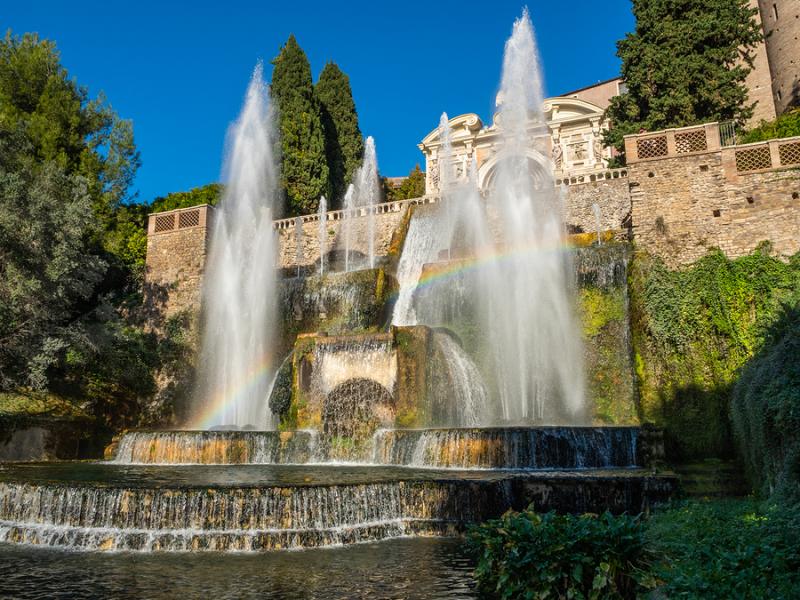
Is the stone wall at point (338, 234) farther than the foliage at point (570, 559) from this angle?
Yes

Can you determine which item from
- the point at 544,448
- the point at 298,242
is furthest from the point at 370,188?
the point at 544,448

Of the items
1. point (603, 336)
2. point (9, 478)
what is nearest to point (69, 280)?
point (9, 478)

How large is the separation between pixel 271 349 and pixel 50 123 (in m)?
13.2

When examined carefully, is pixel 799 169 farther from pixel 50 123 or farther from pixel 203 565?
pixel 50 123

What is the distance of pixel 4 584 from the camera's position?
5.53 m

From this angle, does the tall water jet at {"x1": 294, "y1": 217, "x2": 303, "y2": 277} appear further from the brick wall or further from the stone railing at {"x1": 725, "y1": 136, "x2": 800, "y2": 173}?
the stone railing at {"x1": 725, "y1": 136, "x2": 800, "y2": 173}

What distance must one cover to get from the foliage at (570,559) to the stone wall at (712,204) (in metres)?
12.8

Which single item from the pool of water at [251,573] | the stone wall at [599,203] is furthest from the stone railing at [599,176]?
the pool of water at [251,573]

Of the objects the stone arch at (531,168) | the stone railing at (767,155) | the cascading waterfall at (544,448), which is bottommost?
the cascading waterfall at (544,448)

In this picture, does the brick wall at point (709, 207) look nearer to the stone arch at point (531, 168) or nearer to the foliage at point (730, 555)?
the foliage at point (730, 555)

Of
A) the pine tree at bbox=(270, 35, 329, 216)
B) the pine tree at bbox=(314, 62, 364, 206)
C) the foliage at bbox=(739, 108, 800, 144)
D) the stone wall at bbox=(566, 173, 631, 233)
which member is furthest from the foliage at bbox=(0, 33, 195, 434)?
the foliage at bbox=(739, 108, 800, 144)

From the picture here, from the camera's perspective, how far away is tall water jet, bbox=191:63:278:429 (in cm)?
1977

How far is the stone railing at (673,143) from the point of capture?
54.9 feet

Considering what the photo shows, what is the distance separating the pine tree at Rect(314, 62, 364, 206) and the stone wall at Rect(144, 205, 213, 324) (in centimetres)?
961
